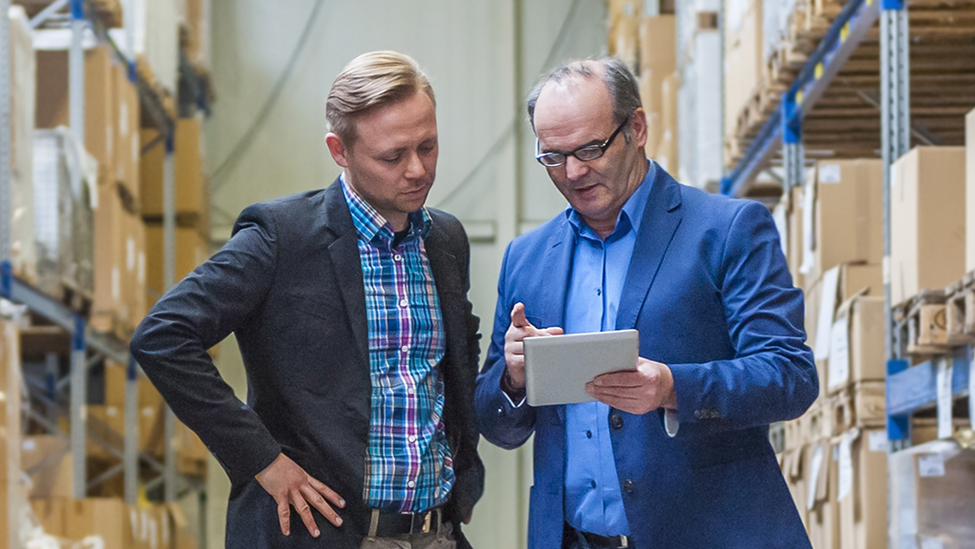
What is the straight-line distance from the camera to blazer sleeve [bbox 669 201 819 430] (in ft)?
8.18

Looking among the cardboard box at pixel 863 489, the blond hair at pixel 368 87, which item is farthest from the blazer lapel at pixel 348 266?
the cardboard box at pixel 863 489

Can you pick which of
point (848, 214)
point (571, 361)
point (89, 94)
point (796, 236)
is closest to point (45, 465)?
point (89, 94)

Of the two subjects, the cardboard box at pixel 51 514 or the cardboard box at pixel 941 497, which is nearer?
the cardboard box at pixel 941 497

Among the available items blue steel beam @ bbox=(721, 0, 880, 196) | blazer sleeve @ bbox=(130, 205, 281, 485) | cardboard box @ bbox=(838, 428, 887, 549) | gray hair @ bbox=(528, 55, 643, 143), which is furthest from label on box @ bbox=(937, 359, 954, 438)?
blazer sleeve @ bbox=(130, 205, 281, 485)

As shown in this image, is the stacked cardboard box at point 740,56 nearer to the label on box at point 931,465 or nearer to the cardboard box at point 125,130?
the label on box at point 931,465

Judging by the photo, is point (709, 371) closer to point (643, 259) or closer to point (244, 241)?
point (643, 259)

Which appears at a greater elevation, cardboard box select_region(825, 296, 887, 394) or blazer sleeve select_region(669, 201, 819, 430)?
blazer sleeve select_region(669, 201, 819, 430)

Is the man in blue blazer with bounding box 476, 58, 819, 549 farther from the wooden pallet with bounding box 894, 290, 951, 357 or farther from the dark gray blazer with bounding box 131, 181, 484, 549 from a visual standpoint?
the wooden pallet with bounding box 894, 290, 951, 357

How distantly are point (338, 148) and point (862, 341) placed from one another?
10.2 ft

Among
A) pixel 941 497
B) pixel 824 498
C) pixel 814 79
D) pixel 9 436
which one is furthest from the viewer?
pixel 814 79

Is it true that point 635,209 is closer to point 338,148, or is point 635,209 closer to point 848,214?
point 338,148

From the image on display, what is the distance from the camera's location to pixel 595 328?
2777mm

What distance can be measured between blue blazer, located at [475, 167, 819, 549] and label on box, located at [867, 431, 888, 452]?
2648 mm

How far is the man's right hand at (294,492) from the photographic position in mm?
2617
